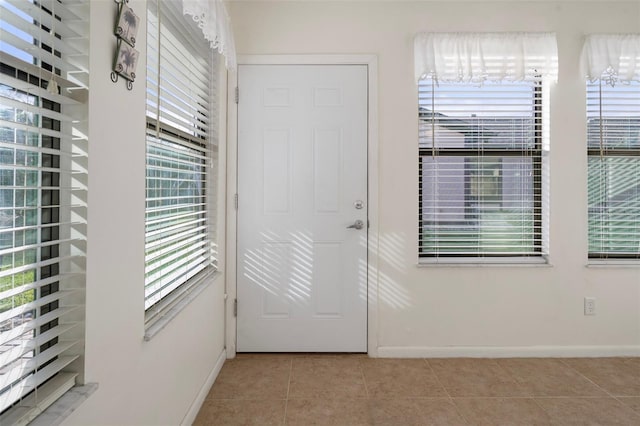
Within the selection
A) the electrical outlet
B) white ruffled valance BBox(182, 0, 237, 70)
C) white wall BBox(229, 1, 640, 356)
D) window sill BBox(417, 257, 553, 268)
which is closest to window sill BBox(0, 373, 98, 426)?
white ruffled valance BBox(182, 0, 237, 70)

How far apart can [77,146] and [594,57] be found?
3259mm

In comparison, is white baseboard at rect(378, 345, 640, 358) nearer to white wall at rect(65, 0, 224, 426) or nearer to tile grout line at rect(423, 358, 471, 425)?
tile grout line at rect(423, 358, 471, 425)

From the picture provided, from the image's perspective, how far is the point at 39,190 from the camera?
1046 mm

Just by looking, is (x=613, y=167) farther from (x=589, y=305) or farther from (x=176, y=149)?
(x=176, y=149)

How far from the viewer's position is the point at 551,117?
2.85m

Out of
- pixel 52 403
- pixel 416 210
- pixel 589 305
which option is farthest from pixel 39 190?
pixel 589 305

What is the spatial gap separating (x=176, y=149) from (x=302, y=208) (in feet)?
3.64

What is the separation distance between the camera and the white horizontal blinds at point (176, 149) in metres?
1.64

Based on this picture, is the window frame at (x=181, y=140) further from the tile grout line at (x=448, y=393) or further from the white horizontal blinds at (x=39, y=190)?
the tile grout line at (x=448, y=393)

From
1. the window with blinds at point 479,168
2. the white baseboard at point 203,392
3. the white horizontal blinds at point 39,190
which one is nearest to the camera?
the white horizontal blinds at point 39,190

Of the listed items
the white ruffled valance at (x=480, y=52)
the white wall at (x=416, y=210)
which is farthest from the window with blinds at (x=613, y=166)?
the white ruffled valance at (x=480, y=52)

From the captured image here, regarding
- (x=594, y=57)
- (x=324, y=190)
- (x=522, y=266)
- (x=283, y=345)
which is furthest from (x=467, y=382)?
(x=594, y=57)

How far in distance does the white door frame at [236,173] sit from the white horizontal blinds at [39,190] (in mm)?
1706

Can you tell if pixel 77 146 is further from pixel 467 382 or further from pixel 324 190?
pixel 467 382
